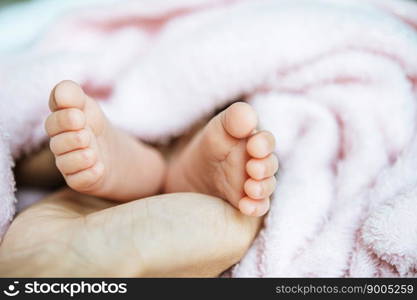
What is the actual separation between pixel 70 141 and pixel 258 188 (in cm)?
21

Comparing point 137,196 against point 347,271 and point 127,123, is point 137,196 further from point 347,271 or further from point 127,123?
point 347,271

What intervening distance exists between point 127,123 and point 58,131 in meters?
0.26

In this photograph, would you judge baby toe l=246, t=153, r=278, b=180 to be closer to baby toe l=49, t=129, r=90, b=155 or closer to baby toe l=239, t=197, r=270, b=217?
baby toe l=239, t=197, r=270, b=217

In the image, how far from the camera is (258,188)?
0.57 metres

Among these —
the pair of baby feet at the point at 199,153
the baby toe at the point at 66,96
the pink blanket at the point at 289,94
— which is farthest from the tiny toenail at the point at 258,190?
the baby toe at the point at 66,96

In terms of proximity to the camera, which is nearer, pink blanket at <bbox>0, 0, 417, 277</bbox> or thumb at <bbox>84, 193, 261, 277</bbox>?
thumb at <bbox>84, 193, 261, 277</bbox>

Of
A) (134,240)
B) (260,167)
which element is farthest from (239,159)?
(134,240)

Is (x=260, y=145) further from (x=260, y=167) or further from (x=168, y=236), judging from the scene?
(x=168, y=236)

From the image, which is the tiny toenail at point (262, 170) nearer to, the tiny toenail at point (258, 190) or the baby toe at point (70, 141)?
the tiny toenail at point (258, 190)

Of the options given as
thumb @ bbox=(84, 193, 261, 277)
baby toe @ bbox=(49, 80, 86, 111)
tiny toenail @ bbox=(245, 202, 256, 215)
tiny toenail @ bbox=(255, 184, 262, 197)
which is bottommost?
thumb @ bbox=(84, 193, 261, 277)

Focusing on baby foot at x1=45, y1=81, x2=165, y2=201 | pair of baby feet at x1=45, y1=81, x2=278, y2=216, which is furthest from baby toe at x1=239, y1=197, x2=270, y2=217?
baby foot at x1=45, y1=81, x2=165, y2=201

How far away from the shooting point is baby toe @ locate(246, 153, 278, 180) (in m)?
0.57

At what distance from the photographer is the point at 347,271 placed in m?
0.63

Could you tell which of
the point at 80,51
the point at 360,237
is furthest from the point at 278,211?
the point at 80,51
